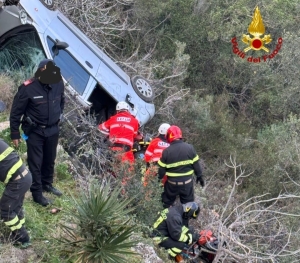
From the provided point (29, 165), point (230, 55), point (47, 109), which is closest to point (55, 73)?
point (47, 109)

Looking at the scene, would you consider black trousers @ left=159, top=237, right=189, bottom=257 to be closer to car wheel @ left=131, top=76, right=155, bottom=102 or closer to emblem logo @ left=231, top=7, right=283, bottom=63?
car wheel @ left=131, top=76, right=155, bottom=102

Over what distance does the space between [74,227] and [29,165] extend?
0.89m

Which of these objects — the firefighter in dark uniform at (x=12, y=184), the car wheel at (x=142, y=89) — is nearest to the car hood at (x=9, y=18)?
the car wheel at (x=142, y=89)

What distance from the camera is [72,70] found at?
23.2 ft

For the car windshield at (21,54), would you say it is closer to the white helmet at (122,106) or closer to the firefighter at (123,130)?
the white helmet at (122,106)

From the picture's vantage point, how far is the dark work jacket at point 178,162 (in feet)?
20.9

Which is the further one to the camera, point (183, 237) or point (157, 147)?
point (157, 147)

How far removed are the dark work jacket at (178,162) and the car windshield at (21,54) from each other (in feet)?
6.94

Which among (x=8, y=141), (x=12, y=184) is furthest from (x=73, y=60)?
(x=12, y=184)

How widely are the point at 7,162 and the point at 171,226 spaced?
2325 millimetres

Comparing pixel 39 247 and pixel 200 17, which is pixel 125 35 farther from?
pixel 39 247

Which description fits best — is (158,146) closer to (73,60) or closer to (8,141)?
(73,60)

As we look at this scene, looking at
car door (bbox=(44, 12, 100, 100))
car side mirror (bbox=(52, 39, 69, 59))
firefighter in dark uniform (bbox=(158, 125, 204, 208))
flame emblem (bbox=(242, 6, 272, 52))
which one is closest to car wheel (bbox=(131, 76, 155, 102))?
car door (bbox=(44, 12, 100, 100))

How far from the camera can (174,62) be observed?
10.3 m
